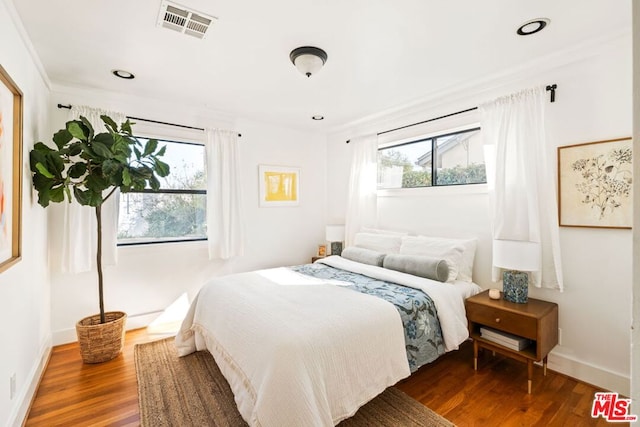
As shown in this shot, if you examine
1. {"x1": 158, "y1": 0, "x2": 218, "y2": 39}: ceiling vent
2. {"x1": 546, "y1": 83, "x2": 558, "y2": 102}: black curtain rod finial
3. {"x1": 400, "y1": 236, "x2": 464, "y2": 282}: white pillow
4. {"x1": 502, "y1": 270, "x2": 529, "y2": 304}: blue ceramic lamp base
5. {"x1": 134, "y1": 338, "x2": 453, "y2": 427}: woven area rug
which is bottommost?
{"x1": 134, "y1": 338, "x2": 453, "y2": 427}: woven area rug

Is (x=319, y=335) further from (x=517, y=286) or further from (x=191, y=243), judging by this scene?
(x=191, y=243)

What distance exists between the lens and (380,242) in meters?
Result: 3.48

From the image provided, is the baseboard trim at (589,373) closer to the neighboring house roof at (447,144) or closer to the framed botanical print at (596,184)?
the framed botanical print at (596,184)

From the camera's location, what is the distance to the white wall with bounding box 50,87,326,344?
9.88 ft

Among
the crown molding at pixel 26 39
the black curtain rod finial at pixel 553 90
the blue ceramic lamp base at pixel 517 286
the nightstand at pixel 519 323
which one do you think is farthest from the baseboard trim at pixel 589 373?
the crown molding at pixel 26 39

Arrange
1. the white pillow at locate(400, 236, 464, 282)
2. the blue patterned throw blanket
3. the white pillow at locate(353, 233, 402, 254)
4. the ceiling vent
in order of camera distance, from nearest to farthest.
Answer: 1. the ceiling vent
2. the blue patterned throw blanket
3. the white pillow at locate(400, 236, 464, 282)
4. the white pillow at locate(353, 233, 402, 254)

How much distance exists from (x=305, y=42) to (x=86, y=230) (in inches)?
108

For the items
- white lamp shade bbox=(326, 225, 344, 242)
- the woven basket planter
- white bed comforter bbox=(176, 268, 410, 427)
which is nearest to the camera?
white bed comforter bbox=(176, 268, 410, 427)

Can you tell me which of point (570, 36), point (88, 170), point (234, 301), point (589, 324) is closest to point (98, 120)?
point (88, 170)

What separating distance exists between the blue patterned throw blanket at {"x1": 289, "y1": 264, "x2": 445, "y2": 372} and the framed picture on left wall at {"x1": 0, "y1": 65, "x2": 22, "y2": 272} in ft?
7.48

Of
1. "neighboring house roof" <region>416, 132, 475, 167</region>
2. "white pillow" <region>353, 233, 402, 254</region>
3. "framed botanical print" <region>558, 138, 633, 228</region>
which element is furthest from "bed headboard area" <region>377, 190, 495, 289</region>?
"framed botanical print" <region>558, 138, 633, 228</region>

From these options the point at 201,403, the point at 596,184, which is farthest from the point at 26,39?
the point at 596,184

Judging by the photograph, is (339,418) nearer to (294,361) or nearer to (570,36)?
(294,361)

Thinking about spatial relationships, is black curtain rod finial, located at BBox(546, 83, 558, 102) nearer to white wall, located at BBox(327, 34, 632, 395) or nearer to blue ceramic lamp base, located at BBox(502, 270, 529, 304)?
white wall, located at BBox(327, 34, 632, 395)
